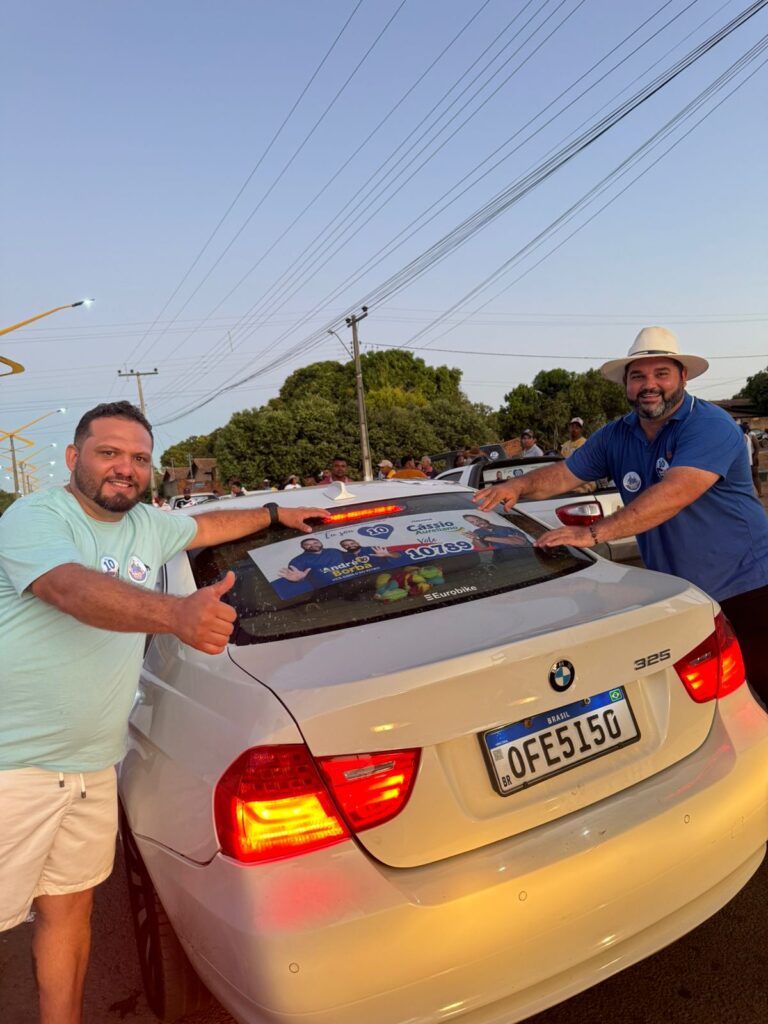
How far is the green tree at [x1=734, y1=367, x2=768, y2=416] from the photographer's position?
64.8m

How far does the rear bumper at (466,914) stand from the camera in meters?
1.61

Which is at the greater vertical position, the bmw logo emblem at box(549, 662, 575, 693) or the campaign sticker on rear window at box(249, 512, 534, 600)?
the campaign sticker on rear window at box(249, 512, 534, 600)

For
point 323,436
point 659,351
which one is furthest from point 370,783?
point 323,436

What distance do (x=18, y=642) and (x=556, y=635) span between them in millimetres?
1433

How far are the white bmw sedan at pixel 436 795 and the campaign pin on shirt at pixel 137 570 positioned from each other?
26cm

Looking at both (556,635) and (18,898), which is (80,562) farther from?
(556,635)

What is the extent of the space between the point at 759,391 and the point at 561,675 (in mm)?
72302

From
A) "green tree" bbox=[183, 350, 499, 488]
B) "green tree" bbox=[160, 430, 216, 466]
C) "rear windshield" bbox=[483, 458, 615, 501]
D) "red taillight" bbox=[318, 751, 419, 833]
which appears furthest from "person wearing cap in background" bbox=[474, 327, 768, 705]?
"green tree" bbox=[160, 430, 216, 466]

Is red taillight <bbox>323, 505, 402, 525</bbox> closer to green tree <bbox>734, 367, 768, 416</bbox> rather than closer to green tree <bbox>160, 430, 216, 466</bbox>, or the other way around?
green tree <bbox>734, 367, 768, 416</bbox>

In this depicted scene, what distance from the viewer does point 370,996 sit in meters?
1.62

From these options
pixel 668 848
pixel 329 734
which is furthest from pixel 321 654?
pixel 668 848

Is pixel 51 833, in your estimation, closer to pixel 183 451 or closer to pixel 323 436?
pixel 323 436

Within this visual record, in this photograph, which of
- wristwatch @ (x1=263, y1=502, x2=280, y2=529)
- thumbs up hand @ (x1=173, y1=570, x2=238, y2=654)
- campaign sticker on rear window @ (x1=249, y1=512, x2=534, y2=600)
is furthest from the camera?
wristwatch @ (x1=263, y1=502, x2=280, y2=529)

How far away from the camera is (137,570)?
7.77 ft
